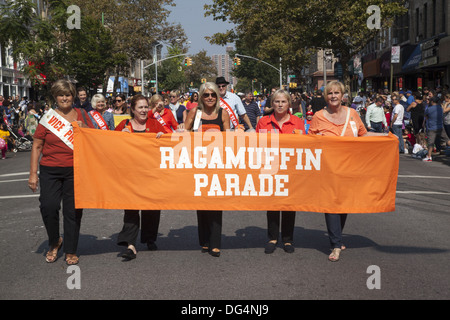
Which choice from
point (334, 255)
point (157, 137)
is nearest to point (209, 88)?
point (157, 137)

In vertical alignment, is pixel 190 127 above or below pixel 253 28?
below

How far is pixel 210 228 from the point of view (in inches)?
284

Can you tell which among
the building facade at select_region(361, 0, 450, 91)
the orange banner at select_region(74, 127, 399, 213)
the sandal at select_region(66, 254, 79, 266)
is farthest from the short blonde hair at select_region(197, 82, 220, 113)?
the building facade at select_region(361, 0, 450, 91)

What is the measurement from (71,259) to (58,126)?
140cm

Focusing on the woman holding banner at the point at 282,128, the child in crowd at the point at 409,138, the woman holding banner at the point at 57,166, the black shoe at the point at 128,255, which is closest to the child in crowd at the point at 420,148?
the child in crowd at the point at 409,138

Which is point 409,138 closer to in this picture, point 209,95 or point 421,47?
point 421,47

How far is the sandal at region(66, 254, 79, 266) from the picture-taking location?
22.4 ft

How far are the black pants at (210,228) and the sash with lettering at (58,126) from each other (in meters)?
1.67

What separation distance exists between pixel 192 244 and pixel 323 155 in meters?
1.95

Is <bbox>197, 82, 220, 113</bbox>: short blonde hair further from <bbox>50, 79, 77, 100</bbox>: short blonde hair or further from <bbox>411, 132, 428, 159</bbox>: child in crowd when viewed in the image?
<bbox>411, 132, 428, 159</bbox>: child in crowd

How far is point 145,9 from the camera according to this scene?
185 feet

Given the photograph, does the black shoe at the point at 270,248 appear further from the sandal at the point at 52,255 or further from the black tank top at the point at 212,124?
the sandal at the point at 52,255
